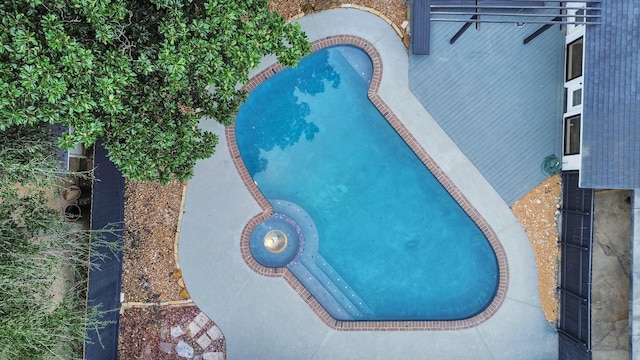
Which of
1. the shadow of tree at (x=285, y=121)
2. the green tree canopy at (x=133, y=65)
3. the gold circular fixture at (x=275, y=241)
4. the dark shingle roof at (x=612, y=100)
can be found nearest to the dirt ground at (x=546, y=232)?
the dark shingle roof at (x=612, y=100)

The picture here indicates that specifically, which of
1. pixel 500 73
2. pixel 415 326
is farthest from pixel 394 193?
pixel 500 73

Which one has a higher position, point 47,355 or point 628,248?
point 47,355

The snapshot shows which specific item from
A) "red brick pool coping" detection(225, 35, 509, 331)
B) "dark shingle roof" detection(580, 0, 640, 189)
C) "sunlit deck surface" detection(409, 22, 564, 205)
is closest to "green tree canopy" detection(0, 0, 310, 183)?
"red brick pool coping" detection(225, 35, 509, 331)

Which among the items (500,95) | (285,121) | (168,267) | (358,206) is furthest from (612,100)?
(168,267)

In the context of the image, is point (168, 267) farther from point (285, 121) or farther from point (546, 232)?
point (546, 232)

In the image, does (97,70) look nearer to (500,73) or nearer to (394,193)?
(394,193)

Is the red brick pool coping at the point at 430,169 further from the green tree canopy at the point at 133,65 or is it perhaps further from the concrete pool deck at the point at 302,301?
the green tree canopy at the point at 133,65
